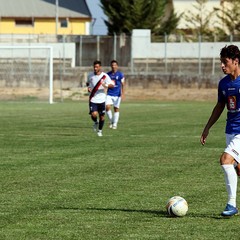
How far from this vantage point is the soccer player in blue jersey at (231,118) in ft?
37.3

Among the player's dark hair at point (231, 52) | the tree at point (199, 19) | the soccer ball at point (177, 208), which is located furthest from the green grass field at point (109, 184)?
the tree at point (199, 19)

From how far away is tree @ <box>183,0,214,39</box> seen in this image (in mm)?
76375

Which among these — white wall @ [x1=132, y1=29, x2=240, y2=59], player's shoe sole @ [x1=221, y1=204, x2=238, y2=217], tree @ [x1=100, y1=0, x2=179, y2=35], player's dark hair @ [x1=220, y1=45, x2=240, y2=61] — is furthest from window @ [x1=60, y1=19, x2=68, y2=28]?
player's shoe sole @ [x1=221, y1=204, x2=238, y2=217]

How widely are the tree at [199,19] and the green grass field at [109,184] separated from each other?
49.6m

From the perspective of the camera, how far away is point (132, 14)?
238 feet

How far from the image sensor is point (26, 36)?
69.8 metres

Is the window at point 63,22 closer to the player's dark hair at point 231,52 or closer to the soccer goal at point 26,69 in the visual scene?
the soccer goal at point 26,69

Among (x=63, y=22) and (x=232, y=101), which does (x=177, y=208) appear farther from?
(x=63, y=22)

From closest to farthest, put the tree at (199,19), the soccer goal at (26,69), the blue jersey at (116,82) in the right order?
the blue jersey at (116,82), the soccer goal at (26,69), the tree at (199,19)

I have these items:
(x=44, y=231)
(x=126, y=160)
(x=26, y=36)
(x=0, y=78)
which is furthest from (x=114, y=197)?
(x=26, y=36)

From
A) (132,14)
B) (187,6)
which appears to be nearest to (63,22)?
(187,6)

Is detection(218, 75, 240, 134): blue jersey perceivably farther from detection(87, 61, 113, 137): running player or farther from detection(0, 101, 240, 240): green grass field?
detection(87, 61, 113, 137): running player

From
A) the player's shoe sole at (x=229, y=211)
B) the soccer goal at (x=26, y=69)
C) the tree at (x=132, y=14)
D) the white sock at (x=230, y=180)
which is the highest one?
the tree at (x=132, y=14)

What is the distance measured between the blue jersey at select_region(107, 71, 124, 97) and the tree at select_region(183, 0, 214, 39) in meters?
42.3
